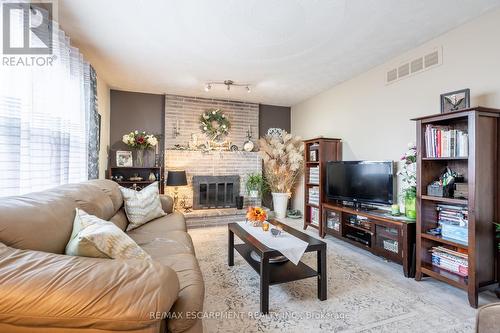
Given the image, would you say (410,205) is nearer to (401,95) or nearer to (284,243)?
(401,95)

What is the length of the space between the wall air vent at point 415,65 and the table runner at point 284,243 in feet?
7.88

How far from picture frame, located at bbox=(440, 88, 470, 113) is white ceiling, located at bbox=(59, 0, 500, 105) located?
0.70m

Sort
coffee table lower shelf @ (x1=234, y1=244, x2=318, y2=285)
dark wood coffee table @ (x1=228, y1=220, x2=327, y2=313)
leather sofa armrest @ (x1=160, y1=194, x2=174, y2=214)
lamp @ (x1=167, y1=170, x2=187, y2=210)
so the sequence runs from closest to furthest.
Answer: dark wood coffee table @ (x1=228, y1=220, x2=327, y2=313), coffee table lower shelf @ (x1=234, y1=244, x2=318, y2=285), leather sofa armrest @ (x1=160, y1=194, x2=174, y2=214), lamp @ (x1=167, y1=170, x2=187, y2=210)

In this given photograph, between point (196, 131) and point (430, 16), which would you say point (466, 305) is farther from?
point (196, 131)

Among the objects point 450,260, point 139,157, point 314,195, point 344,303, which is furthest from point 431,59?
point 139,157

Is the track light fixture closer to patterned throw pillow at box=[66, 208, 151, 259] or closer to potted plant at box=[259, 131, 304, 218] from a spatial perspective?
potted plant at box=[259, 131, 304, 218]

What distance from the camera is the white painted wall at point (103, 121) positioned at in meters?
3.95

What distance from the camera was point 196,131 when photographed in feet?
16.3

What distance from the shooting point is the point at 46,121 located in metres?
2.11

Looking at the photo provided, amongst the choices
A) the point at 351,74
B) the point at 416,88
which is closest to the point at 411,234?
the point at 416,88

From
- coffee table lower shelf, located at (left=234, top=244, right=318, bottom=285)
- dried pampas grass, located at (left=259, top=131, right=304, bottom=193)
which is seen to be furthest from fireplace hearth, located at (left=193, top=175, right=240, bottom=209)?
coffee table lower shelf, located at (left=234, top=244, right=318, bottom=285)

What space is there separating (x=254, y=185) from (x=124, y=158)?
98.6 inches

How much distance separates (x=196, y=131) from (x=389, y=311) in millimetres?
4171

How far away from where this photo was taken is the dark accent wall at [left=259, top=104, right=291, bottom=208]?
5.48 metres
